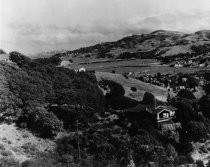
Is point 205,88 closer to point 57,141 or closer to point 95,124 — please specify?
point 95,124

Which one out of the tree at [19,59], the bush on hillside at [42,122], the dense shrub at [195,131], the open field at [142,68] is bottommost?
the dense shrub at [195,131]

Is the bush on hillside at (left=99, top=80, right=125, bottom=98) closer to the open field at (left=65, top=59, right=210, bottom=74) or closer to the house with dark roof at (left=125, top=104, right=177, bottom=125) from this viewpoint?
the house with dark roof at (left=125, top=104, right=177, bottom=125)

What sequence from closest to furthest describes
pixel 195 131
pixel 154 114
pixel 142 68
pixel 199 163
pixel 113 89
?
pixel 199 163 < pixel 195 131 < pixel 154 114 < pixel 113 89 < pixel 142 68

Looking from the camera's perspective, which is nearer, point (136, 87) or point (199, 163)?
point (199, 163)

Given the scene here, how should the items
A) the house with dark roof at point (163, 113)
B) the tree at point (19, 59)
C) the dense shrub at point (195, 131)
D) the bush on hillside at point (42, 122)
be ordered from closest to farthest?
the bush on hillside at point (42, 122) → the dense shrub at point (195, 131) → the house with dark roof at point (163, 113) → the tree at point (19, 59)

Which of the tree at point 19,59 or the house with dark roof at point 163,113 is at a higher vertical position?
the tree at point 19,59

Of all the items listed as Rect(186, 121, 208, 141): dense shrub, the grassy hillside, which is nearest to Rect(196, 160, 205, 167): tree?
Rect(186, 121, 208, 141): dense shrub

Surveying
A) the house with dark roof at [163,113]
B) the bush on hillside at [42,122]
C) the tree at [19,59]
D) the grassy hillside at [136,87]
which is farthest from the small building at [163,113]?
the tree at [19,59]

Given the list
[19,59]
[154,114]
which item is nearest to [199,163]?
[154,114]

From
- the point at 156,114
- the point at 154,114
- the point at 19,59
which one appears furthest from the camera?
the point at 19,59

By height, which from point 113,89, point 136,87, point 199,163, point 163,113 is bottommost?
point 199,163

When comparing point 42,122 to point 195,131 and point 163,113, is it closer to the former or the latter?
point 163,113

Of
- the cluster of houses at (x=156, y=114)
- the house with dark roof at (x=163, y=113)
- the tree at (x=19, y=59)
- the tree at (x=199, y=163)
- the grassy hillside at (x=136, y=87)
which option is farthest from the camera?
the grassy hillside at (x=136, y=87)

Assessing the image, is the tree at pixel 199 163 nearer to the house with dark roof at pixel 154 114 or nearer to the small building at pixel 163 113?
the house with dark roof at pixel 154 114
